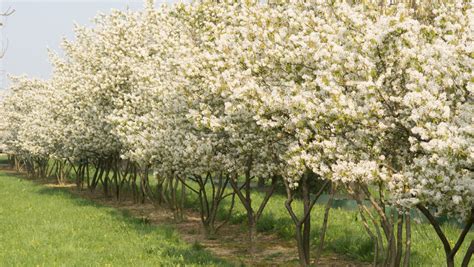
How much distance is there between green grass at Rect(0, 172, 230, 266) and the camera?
634 inches

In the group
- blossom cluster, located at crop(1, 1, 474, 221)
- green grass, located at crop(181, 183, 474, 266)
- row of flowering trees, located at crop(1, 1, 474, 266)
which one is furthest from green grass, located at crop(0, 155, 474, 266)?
blossom cluster, located at crop(1, 1, 474, 221)

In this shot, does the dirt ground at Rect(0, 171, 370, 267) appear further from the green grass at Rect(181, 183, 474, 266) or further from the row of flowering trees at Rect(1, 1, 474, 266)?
the row of flowering trees at Rect(1, 1, 474, 266)

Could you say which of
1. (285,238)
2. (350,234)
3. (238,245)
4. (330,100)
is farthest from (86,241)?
(330,100)

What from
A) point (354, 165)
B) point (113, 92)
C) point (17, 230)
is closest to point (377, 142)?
point (354, 165)

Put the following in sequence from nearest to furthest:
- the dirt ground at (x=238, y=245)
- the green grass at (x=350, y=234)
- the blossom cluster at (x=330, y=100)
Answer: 1. the blossom cluster at (x=330, y=100)
2. the green grass at (x=350, y=234)
3. the dirt ground at (x=238, y=245)

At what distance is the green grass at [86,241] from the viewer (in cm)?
1609

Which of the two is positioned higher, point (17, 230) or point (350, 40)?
point (350, 40)

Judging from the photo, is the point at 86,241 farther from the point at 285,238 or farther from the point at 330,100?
the point at 330,100

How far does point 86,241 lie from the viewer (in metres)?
19.3

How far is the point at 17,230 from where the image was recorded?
21.7 metres

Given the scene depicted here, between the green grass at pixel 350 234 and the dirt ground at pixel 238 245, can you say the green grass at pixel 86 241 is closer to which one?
the dirt ground at pixel 238 245

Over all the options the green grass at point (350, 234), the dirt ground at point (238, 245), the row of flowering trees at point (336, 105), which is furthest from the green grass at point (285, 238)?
the row of flowering trees at point (336, 105)

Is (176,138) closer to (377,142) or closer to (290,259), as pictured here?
(290,259)

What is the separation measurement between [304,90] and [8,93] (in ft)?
226
